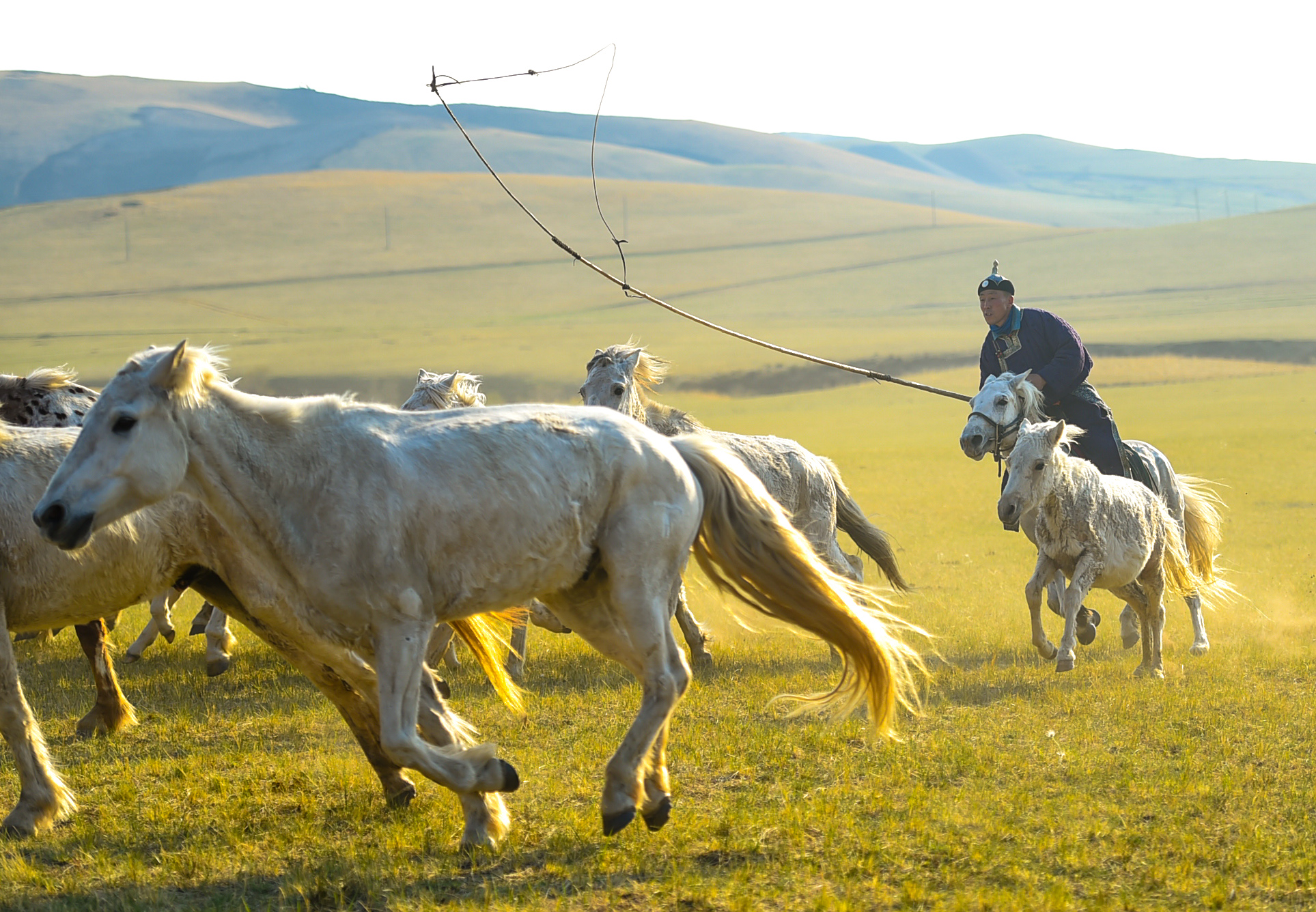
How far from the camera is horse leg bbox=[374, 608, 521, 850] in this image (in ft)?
14.7

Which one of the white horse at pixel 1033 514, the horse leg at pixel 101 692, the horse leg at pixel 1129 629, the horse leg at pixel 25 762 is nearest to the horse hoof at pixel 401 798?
the horse leg at pixel 25 762

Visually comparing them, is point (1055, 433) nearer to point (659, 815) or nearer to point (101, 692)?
point (659, 815)

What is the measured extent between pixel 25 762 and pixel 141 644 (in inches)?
175

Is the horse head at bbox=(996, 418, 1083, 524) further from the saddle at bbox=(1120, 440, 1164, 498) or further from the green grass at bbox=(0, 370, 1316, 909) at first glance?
the saddle at bbox=(1120, 440, 1164, 498)

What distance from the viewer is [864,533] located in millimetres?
10516

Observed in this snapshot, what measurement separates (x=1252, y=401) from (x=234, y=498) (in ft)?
133

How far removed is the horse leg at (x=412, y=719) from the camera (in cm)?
448

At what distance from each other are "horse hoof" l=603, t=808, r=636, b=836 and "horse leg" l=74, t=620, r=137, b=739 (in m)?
3.95

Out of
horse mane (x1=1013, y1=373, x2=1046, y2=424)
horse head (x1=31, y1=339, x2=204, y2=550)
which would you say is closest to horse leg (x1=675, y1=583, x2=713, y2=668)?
horse mane (x1=1013, y1=373, x2=1046, y2=424)

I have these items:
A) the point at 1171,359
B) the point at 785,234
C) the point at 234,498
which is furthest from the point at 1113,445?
the point at 785,234

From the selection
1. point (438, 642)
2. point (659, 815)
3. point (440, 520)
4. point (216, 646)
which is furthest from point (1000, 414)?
point (216, 646)

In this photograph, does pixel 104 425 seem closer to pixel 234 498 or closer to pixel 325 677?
pixel 234 498

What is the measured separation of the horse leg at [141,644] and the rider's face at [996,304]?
751 cm

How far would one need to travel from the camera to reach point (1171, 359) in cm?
5084
